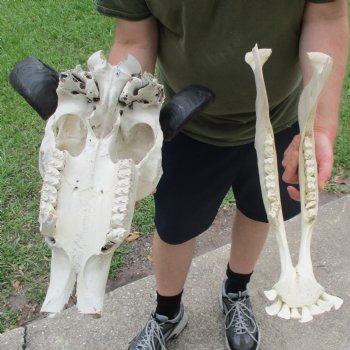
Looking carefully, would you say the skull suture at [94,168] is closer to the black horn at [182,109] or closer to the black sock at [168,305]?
the black horn at [182,109]

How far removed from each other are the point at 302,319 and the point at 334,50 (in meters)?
0.75

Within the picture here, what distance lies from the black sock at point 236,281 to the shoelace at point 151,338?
34cm

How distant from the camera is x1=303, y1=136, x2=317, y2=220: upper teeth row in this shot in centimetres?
129

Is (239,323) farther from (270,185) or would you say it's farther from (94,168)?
(94,168)

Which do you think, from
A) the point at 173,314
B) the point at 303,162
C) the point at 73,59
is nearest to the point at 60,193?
the point at 303,162

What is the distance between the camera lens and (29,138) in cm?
323

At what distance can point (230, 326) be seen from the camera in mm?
2219

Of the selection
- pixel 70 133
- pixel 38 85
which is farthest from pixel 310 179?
pixel 38 85

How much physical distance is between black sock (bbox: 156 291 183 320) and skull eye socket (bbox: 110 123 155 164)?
91cm

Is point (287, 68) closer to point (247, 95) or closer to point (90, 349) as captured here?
point (247, 95)

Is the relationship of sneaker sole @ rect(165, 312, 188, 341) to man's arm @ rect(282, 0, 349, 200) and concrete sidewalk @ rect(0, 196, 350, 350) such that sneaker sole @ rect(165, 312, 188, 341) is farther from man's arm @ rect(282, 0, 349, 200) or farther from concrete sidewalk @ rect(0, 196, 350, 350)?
man's arm @ rect(282, 0, 349, 200)

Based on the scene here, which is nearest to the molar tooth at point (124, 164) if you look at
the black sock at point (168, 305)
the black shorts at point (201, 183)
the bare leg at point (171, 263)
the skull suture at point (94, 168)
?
the skull suture at point (94, 168)

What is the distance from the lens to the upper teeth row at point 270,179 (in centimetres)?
129

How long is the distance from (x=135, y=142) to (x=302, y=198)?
433 millimetres
